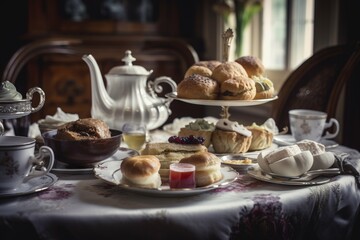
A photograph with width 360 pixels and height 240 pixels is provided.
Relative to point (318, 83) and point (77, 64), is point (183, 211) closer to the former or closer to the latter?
point (318, 83)

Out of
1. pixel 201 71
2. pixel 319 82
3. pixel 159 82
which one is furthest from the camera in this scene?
pixel 319 82

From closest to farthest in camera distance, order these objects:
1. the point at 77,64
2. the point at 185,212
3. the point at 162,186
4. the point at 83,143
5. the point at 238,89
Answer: the point at 185,212, the point at 162,186, the point at 83,143, the point at 238,89, the point at 77,64

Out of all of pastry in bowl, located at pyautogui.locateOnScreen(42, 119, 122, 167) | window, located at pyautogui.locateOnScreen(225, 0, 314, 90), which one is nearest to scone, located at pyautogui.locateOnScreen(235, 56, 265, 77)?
pastry in bowl, located at pyautogui.locateOnScreen(42, 119, 122, 167)

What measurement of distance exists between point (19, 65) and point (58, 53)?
1.01 meters

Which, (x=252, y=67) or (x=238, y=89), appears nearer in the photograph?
(x=238, y=89)

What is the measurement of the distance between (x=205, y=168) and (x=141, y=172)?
13 centimetres

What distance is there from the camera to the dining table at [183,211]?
2.58ft

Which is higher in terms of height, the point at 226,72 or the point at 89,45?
the point at 89,45

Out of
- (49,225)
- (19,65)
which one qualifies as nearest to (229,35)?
(49,225)

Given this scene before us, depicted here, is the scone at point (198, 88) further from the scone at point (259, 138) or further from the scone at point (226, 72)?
the scone at point (259, 138)

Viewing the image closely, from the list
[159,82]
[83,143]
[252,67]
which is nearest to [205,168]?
[83,143]

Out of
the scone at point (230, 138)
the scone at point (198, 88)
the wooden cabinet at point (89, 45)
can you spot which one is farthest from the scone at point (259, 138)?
the wooden cabinet at point (89, 45)

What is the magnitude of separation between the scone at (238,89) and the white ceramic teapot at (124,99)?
0.30 m

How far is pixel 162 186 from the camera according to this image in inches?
36.5
